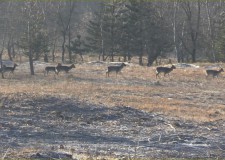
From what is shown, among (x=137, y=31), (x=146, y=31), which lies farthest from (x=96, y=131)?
(x=137, y=31)

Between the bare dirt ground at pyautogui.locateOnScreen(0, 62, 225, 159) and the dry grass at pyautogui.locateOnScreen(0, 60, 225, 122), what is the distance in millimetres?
45

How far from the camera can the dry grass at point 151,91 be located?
64.4ft

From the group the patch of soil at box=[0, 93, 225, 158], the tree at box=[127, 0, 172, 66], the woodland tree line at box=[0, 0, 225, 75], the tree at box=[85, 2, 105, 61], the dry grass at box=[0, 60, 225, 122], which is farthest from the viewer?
the tree at box=[85, 2, 105, 61]

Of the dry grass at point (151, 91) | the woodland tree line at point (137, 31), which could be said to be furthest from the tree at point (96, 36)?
the dry grass at point (151, 91)

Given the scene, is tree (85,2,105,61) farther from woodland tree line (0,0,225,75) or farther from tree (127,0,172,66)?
tree (127,0,172,66)

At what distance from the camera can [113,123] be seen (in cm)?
1620

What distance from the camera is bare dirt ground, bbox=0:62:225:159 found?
12148mm

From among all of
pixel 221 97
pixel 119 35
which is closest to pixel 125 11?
pixel 119 35

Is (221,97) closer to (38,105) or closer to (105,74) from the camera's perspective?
(38,105)

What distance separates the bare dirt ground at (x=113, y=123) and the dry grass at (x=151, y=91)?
5 cm

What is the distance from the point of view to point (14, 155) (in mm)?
10727

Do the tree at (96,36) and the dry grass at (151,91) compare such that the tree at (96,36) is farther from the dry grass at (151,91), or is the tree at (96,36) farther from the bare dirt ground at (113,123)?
the bare dirt ground at (113,123)

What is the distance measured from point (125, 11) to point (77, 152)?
40835 mm

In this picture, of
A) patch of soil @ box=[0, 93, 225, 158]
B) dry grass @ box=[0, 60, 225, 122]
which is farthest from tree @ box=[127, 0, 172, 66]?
patch of soil @ box=[0, 93, 225, 158]
